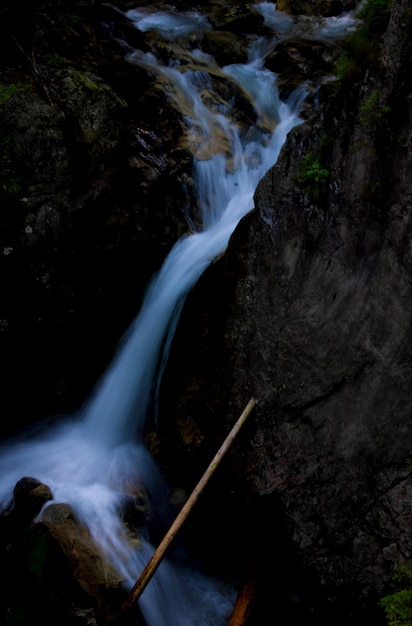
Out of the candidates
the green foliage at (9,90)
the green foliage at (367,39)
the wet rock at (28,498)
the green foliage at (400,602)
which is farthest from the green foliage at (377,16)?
the wet rock at (28,498)

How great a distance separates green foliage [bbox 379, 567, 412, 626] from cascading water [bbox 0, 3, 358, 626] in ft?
6.40

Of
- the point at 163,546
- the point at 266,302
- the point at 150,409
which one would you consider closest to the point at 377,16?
the point at 266,302

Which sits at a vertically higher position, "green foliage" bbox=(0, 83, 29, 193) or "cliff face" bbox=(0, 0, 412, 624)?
"green foliage" bbox=(0, 83, 29, 193)

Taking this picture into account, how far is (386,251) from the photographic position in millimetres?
3824

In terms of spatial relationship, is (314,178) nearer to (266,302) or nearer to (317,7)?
(266,302)

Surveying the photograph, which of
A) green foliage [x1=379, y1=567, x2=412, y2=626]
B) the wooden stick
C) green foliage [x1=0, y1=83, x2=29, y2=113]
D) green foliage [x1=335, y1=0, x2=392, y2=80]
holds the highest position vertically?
green foliage [x1=0, y1=83, x2=29, y2=113]

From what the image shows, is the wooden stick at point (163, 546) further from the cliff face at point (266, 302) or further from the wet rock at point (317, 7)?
the wet rock at point (317, 7)

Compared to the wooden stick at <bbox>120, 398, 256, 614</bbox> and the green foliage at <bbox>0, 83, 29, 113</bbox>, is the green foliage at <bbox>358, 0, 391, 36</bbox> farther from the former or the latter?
the wooden stick at <bbox>120, 398, 256, 614</bbox>

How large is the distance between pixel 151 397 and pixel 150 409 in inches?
6.7

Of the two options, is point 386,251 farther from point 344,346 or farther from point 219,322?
point 219,322

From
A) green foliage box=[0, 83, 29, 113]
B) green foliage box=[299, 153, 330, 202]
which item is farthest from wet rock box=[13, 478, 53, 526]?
green foliage box=[0, 83, 29, 113]

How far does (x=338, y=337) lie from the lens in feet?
13.3

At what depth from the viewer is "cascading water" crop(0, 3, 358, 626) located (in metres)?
4.45

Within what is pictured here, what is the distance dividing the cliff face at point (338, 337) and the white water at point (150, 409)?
129cm
